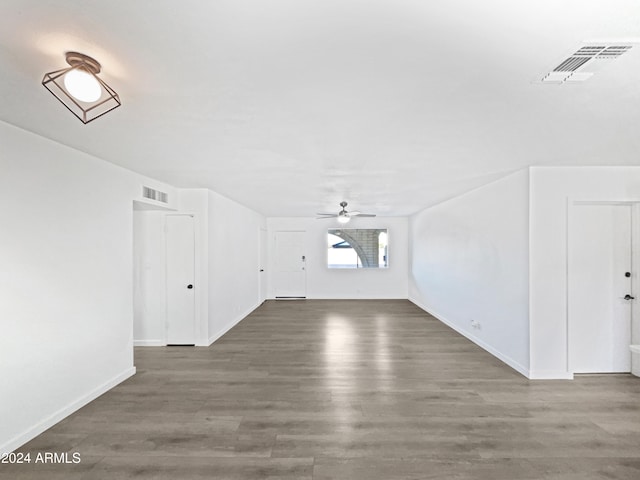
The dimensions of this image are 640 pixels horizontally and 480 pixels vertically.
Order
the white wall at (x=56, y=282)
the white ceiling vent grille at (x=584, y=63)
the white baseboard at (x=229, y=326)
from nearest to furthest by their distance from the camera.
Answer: the white ceiling vent grille at (x=584, y=63), the white wall at (x=56, y=282), the white baseboard at (x=229, y=326)

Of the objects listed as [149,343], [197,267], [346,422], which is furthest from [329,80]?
[149,343]

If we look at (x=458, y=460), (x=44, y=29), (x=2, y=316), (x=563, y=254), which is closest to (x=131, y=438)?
(x=2, y=316)

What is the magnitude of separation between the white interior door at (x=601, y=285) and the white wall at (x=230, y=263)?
5.12 m

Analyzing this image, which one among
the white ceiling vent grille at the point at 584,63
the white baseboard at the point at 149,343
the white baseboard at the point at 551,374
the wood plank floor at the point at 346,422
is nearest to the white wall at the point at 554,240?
the white baseboard at the point at 551,374

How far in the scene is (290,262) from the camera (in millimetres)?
9008

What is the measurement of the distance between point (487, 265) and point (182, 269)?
189 inches

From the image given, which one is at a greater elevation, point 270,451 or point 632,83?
point 632,83

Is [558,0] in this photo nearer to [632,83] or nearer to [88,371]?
[632,83]

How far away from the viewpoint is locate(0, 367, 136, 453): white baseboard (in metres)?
2.28

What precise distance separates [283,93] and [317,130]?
1.90 ft

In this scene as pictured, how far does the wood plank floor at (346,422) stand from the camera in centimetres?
213

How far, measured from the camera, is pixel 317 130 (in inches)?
89.5

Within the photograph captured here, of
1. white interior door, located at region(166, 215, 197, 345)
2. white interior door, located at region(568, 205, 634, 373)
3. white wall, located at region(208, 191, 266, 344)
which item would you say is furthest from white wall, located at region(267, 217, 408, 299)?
white interior door, located at region(568, 205, 634, 373)

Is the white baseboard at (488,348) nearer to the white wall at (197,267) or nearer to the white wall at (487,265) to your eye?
the white wall at (487,265)
